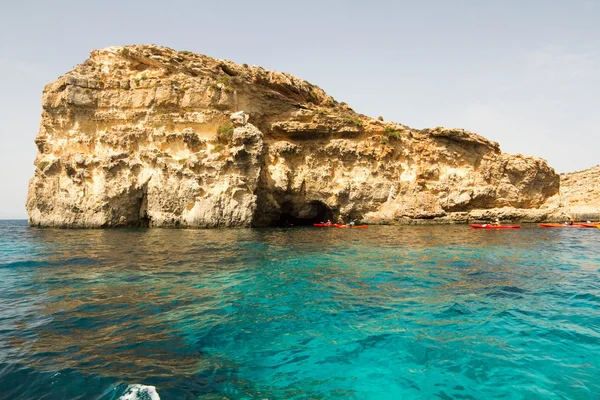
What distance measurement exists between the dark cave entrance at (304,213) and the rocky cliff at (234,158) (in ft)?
0.68

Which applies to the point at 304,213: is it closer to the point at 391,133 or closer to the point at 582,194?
the point at 391,133

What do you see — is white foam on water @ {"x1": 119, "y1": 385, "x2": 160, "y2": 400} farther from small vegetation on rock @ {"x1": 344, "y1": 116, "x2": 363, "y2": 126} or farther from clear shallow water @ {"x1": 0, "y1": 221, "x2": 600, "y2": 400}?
small vegetation on rock @ {"x1": 344, "y1": 116, "x2": 363, "y2": 126}

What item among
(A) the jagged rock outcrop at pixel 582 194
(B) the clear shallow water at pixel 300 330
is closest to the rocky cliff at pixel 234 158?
(A) the jagged rock outcrop at pixel 582 194

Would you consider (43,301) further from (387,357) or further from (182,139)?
(182,139)

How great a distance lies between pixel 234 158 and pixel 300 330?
27.3 meters

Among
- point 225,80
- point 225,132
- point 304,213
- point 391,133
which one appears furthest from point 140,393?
point 391,133

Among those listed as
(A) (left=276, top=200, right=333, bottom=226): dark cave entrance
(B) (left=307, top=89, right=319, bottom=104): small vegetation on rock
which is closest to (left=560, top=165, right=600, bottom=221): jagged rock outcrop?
(A) (left=276, top=200, right=333, bottom=226): dark cave entrance

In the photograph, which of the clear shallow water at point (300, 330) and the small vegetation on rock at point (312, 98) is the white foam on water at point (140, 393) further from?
the small vegetation on rock at point (312, 98)

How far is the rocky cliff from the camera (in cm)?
3247

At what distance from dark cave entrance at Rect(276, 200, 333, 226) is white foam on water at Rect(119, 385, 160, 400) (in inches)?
1415

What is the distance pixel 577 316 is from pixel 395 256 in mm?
8893

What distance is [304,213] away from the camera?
4222cm

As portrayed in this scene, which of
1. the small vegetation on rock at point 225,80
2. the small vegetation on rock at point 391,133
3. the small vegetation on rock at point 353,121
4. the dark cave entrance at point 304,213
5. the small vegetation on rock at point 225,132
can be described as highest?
the small vegetation on rock at point 225,80

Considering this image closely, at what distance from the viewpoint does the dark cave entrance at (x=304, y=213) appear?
135 feet
